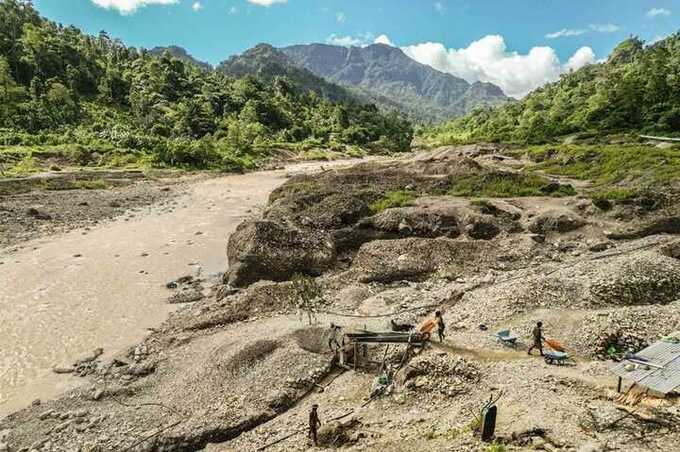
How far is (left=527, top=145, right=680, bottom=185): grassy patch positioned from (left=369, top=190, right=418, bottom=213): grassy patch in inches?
846

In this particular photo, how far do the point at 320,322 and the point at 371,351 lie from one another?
385cm

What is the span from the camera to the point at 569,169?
59.5 metres

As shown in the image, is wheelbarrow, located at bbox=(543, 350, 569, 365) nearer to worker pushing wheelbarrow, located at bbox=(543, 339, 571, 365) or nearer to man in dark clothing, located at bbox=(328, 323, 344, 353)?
worker pushing wheelbarrow, located at bbox=(543, 339, 571, 365)

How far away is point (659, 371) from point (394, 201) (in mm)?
29962

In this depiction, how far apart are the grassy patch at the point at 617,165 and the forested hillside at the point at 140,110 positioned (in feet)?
203

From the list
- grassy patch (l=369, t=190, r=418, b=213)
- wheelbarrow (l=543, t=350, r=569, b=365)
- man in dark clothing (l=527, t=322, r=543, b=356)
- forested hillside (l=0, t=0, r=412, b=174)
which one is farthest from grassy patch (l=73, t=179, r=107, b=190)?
wheelbarrow (l=543, t=350, r=569, b=365)

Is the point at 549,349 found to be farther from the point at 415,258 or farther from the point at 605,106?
the point at 605,106

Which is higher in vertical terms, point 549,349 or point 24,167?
point 24,167

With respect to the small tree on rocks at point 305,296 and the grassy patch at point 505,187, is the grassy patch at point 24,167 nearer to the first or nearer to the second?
the grassy patch at point 505,187

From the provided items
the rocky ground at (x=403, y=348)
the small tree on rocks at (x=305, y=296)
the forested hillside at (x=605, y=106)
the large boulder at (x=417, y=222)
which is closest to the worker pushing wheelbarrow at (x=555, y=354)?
the rocky ground at (x=403, y=348)

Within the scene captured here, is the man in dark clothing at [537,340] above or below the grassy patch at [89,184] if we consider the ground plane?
below

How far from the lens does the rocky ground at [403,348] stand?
46.5 ft

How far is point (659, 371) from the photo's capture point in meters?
13.7

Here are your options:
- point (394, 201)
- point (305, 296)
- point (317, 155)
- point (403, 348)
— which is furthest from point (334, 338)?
point (317, 155)
